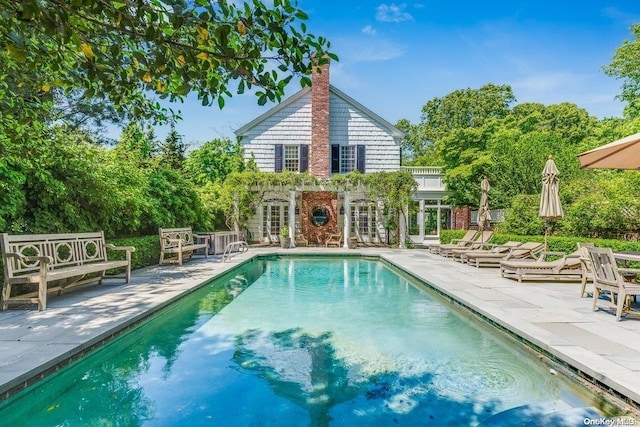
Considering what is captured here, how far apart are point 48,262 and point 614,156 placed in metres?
9.10

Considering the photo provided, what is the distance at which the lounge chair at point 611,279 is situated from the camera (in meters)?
5.12

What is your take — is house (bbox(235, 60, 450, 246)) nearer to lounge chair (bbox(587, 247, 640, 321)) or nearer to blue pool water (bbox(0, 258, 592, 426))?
blue pool water (bbox(0, 258, 592, 426))

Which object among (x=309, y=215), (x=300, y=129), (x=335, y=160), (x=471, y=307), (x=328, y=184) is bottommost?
(x=471, y=307)

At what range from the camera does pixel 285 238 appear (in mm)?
18156

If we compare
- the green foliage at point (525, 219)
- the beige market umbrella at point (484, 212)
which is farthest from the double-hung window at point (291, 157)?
the green foliage at point (525, 219)

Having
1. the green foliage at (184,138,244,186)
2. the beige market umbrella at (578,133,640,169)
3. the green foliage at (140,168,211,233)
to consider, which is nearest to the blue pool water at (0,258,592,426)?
the beige market umbrella at (578,133,640,169)

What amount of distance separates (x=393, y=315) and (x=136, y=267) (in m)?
7.23

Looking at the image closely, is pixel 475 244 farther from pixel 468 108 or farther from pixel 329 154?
pixel 468 108

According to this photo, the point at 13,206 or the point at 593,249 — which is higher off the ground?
the point at 13,206

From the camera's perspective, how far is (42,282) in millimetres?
5473

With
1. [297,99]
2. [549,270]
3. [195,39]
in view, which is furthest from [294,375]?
[297,99]

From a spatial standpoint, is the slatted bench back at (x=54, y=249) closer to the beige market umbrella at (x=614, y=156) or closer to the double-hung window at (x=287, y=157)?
the beige market umbrella at (x=614, y=156)

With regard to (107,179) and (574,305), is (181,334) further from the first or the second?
(574,305)

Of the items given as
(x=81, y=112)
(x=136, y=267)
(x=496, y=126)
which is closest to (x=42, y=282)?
(x=136, y=267)
